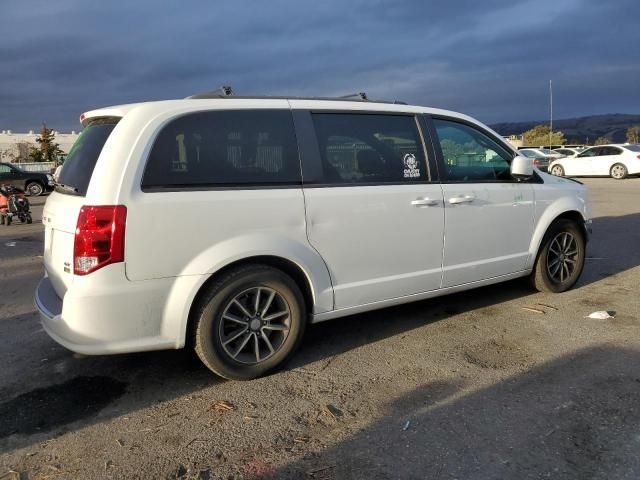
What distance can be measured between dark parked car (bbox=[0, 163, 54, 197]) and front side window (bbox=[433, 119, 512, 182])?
22.3 metres

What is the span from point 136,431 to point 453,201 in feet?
9.57

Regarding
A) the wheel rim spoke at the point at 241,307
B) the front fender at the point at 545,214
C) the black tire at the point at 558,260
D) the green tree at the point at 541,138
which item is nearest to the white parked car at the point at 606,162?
the black tire at the point at 558,260

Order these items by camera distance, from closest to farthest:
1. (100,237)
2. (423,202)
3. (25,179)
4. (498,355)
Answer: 1. (100,237)
2. (498,355)
3. (423,202)
4. (25,179)

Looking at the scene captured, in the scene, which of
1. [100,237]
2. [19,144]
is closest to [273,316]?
[100,237]

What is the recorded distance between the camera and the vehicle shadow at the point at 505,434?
8.96 feet

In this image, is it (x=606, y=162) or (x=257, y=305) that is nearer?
(x=257, y=305)

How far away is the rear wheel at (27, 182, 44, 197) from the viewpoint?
24.0m

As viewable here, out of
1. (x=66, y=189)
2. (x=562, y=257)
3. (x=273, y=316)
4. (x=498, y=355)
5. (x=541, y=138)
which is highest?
(x=541, y=138)

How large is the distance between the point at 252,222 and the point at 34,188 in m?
23.8

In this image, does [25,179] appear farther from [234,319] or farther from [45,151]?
[45,151]

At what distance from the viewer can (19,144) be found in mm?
60031

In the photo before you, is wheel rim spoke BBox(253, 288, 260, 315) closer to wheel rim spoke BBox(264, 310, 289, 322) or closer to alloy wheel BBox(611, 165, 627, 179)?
wheel rim spoke BBox(264, 310, 289, 322)

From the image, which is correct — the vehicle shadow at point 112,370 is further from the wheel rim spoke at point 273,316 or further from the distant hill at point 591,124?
the distant hill at point 591,124

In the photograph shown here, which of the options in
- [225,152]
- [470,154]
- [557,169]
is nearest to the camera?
[225,152]
